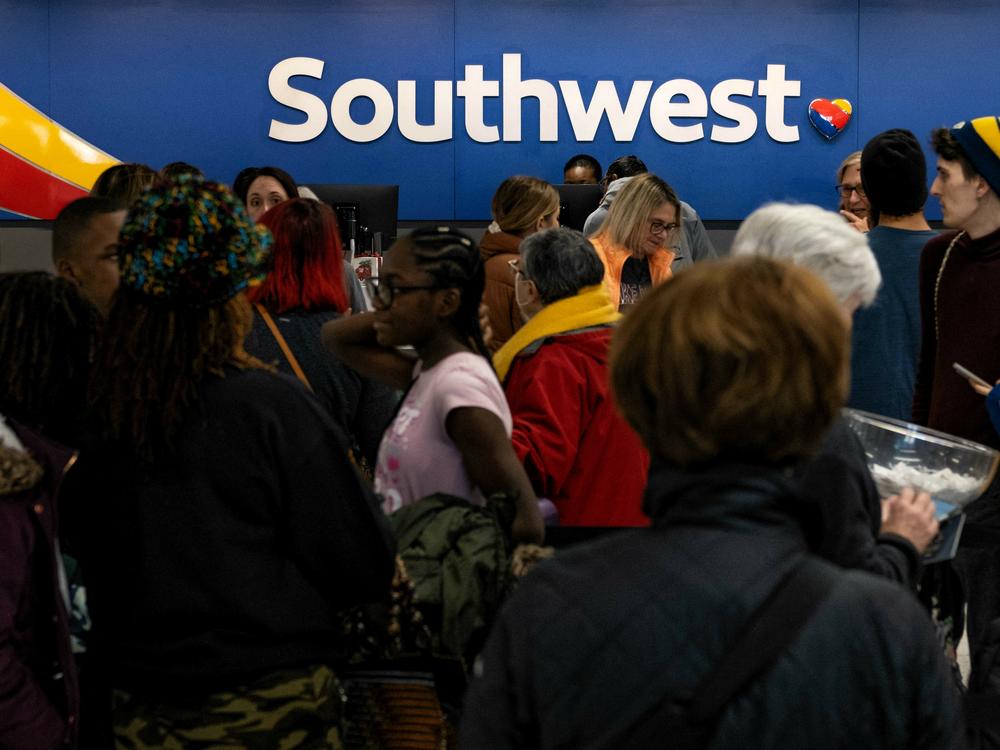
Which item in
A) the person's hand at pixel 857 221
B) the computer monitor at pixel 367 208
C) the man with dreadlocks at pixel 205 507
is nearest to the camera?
the man with dreadlocks at pixel 205 507

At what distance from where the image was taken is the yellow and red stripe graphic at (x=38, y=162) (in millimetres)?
7027

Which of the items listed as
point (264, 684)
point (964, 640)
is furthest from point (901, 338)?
point (264, 684)

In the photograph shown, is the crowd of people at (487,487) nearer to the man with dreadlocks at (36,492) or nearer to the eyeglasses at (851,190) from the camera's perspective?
the man with dreadlocks at (36,492)

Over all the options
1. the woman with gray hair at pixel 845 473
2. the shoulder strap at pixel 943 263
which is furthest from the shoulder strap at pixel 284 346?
the shoulder strap at pixel 943 263

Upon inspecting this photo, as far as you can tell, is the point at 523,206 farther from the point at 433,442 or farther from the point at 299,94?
the point at 299,94

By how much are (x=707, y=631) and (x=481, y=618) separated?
85 centimetres

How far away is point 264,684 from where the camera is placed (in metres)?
1.62

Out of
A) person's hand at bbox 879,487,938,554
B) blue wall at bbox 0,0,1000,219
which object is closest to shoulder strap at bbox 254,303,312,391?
person's hand at bbox 879,487,938,554

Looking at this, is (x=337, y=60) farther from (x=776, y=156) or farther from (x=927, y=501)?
(x=927, y=501)

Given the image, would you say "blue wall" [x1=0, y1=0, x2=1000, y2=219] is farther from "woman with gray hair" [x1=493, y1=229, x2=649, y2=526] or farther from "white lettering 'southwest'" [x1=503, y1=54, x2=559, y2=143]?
"woman with gray hair" [x1=493, y1=229, x2=649, y2=526]

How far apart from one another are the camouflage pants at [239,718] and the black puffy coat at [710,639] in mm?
610

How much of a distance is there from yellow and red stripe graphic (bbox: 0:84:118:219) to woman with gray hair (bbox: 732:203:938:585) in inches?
232

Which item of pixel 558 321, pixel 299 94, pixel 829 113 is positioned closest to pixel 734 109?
pixel 829 113

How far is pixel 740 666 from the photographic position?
99cm
